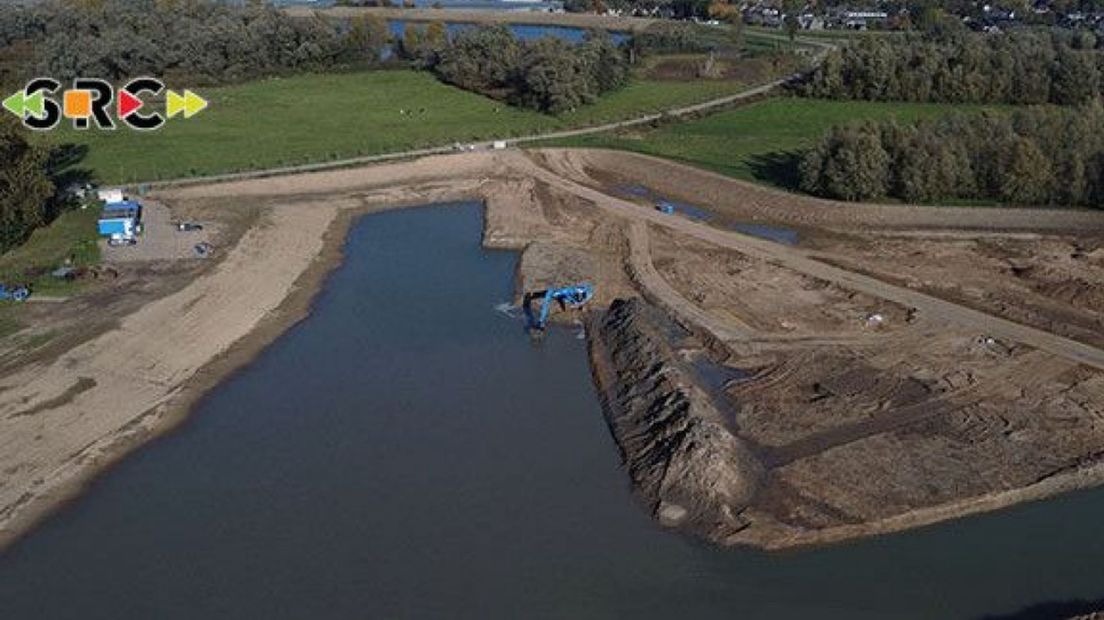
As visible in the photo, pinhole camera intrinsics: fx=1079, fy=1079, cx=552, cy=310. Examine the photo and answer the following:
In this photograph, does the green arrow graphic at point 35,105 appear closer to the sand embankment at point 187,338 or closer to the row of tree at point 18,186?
the row of tree at point 18,186

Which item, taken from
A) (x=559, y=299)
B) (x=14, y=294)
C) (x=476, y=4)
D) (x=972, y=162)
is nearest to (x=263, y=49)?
(x=14, y=294)

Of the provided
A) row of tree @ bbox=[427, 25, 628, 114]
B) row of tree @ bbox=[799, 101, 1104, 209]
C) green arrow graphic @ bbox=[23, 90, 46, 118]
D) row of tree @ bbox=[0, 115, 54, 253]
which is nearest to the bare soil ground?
row of tree @ bbox=[799, 101, 1104, 209]

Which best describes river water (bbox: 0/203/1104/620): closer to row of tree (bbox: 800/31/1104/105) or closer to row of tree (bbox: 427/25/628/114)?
row of tree (bbox: 427/25/628/114)

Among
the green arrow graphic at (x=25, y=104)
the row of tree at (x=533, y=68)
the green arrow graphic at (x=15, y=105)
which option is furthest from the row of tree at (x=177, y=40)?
the green arrow graphic at (x=15, y=105)

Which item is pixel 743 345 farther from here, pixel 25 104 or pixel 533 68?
pixel 533 68

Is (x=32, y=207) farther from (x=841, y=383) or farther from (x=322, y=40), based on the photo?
(x=322, y=40)

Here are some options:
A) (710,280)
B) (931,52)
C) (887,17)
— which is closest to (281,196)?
(710,280)
